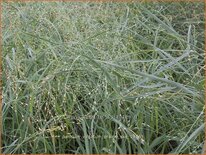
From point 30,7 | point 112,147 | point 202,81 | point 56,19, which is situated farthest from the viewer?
point 30,7

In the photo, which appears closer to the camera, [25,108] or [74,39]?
[25,108]

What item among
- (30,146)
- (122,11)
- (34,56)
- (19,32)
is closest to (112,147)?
(30,146)

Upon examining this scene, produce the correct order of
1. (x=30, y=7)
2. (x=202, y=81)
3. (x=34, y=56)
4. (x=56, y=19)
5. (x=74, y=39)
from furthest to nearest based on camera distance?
(x=30, y=7) < (x=56, y=19) < (x=74, y=39) < (x=34, y=56) < (x=202, y=81)

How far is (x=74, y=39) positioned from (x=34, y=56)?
0.65ft

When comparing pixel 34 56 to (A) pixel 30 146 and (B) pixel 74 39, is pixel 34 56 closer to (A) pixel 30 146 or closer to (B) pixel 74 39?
(B) pixel 74 39

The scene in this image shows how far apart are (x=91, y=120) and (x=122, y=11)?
86 centimetres

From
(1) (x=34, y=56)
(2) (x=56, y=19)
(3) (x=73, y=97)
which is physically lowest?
(3) (x=73, y=97)

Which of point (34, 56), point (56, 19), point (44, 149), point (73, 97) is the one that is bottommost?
point (44, 149)

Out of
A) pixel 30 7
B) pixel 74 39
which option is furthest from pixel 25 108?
pixel 30 7

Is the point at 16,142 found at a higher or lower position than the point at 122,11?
lower

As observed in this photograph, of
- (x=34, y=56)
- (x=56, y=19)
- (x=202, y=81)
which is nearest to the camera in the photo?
(x=202, y=81)

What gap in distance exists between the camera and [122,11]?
1.99 m

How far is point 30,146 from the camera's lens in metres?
1.23

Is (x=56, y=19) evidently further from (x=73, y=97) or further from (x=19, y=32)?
(x=73, y=97)
